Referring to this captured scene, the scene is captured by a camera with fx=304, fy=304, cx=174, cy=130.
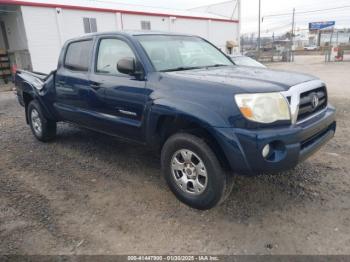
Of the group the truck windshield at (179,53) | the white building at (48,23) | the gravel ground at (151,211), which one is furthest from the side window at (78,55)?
the white building at (48,23)

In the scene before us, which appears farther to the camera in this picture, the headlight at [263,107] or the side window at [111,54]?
the side window at [111,54]

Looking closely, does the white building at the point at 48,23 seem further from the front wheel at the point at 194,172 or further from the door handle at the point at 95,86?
the front wheel at the point at 194,172

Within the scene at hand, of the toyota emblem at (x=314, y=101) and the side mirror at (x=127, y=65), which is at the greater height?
the side mirror at (x=127, y=65)

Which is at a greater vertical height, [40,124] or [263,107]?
[263,107]

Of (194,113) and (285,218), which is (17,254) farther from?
(285,218)

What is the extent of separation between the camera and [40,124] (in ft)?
17.9

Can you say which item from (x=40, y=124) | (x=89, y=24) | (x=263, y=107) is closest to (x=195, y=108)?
(x=263, y=107)

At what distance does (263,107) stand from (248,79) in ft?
1.51

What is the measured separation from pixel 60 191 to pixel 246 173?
225cm

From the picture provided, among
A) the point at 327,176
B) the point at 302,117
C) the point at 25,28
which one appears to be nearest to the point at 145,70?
the point at 302,117

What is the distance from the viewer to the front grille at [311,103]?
9.58 ft

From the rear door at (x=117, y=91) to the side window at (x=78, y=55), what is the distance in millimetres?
268

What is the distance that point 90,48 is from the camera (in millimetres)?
4285

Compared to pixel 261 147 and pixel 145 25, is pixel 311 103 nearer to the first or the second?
pixel 261 147
